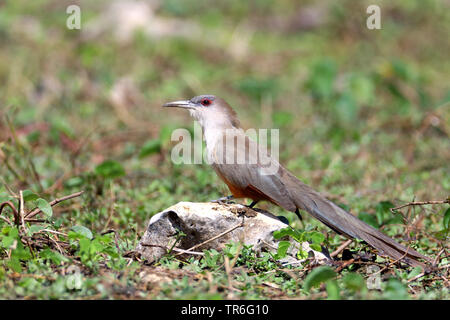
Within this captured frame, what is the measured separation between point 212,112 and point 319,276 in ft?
7.57

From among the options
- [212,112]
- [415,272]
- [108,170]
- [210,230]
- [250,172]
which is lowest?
[415,272]

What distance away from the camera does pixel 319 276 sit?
151 inches

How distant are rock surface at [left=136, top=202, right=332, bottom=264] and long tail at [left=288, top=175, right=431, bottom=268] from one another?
27 cm

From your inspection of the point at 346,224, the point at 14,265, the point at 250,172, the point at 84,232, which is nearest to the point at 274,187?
the point at 250,172

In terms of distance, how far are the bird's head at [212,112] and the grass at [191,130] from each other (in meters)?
0.78

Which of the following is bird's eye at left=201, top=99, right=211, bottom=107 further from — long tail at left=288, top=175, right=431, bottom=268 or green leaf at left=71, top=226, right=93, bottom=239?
green leaf at left=71, top=226, right=93, bottom=239

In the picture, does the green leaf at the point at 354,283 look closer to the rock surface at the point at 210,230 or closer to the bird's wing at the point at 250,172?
the rock surface at the point at 210,230

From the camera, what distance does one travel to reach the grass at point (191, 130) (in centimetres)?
397

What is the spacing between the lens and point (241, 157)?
16.6 ft

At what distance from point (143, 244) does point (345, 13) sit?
8.59 meters

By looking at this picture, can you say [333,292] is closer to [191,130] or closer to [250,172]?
[250,172]

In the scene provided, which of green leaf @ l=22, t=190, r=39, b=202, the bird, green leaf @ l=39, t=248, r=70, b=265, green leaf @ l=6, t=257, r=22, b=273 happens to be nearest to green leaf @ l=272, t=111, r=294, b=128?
the bird

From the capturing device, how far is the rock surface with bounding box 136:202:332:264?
4.35m
